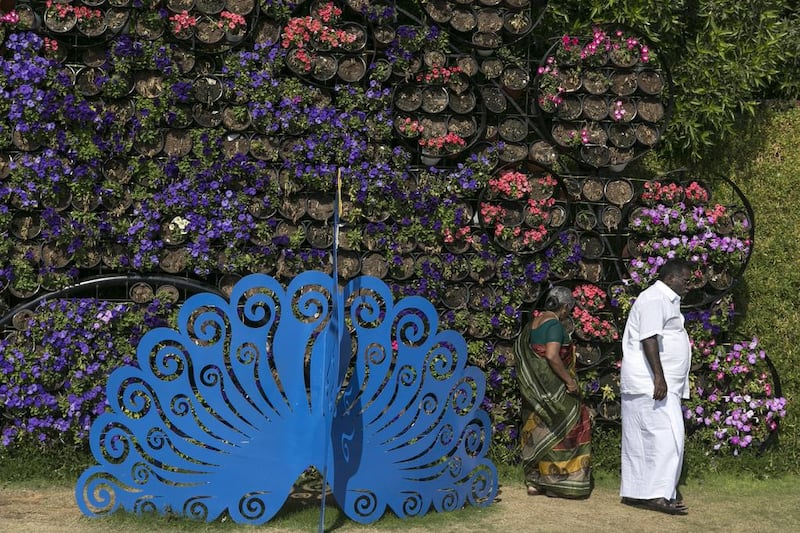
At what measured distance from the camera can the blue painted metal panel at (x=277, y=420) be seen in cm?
498

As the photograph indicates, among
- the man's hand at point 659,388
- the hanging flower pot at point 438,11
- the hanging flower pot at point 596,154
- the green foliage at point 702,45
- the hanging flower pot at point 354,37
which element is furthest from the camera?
the green foliage at point 702,45

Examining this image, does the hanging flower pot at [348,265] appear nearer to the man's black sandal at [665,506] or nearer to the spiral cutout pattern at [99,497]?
the spiral cutout pattern at [99,497]

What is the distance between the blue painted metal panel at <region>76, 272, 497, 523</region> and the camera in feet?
16.3

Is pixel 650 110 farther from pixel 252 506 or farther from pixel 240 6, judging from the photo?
pixel 252 506

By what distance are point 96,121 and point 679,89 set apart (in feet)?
13.0

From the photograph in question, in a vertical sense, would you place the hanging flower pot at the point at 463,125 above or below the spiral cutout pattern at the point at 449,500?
above

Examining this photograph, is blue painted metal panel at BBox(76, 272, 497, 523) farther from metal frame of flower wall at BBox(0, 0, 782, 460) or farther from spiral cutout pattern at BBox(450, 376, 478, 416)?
metal frame of flower wall at BBox(0, 0, 782, 460)

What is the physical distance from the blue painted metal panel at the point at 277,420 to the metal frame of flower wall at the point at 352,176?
1.00 metres

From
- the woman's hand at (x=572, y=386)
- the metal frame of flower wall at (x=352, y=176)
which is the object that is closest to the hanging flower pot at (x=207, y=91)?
the metal frame of flower wall at (x=352, y=176)

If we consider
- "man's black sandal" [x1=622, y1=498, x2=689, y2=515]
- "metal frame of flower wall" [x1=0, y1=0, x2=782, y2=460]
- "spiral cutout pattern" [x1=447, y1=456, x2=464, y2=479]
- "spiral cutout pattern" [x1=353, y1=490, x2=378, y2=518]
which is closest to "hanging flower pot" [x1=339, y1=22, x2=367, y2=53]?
"metal frame of flower wall" [x1=0, y1=0, x2=782, y2=460]

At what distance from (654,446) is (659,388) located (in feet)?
1.20

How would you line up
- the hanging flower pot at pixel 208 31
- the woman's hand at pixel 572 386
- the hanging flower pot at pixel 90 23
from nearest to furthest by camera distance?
the woman's hand at pixel 572 386
the hanging flower pot at pixel 90 23
the hanging flower pot at pixel 208 31

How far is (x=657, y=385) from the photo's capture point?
545cm

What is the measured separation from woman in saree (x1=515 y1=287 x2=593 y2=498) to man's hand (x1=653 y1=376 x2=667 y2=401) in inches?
19.6
